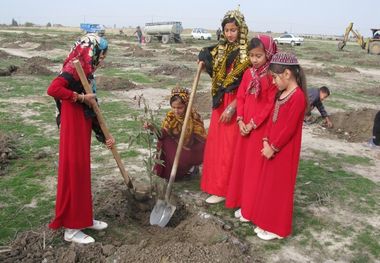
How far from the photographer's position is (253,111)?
11.1ft

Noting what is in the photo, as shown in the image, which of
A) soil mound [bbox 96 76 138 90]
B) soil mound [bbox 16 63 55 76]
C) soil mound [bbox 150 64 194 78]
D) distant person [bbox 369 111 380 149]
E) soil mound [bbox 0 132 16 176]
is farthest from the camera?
soil mound [bbox 150 64 194 78]

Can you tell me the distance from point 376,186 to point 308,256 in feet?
6.70

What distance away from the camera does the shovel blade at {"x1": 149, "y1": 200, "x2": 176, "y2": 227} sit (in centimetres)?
357

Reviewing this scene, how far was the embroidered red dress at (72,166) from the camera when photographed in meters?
2.88

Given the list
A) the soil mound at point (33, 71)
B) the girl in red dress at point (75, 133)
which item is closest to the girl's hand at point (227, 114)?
the girl in red dress at point (75, 133)

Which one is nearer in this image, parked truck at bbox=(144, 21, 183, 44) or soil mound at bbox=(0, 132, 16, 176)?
soil mound at bbox=(0, 132, 16, 176)

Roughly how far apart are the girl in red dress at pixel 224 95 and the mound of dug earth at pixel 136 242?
438mm

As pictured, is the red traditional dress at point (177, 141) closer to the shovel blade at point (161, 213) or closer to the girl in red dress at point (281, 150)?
the shovel blade at point (161, 213)

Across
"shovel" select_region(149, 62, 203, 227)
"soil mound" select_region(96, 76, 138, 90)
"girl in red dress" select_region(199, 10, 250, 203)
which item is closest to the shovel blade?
"shovel" select_region(149, 62, 203, 227)

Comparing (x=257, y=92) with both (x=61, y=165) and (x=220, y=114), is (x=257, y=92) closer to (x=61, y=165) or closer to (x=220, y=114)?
(x=220, y=114)

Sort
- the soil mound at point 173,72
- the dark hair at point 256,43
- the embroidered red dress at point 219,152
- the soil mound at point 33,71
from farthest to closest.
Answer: the soil mound at point 173,72 → the soil mound at point 33,71 → the embroidered red dress at point 219,152 → the dark hair at point 256,43

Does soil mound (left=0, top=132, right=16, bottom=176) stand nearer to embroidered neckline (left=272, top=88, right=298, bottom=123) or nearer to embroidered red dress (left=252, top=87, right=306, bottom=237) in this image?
embroidered red dress (left=252, top=87, right=306, bottom=237)

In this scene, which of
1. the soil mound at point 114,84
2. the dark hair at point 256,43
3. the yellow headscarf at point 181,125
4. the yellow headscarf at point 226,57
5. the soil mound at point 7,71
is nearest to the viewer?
the dark hair at point 256,43

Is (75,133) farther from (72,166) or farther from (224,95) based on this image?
(224,95)
